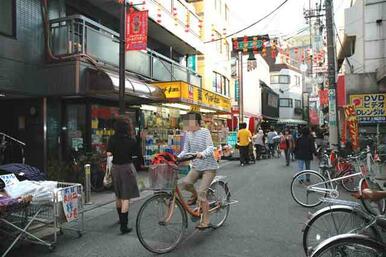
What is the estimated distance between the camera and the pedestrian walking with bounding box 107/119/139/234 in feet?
21.5

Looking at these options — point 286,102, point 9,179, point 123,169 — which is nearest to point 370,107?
point 123,169

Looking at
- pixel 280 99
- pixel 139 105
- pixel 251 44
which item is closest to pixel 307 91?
pixel 280 99

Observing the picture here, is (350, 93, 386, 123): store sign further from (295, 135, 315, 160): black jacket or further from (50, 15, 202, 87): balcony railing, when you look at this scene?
(50, 15, 202, 87): balcony railing

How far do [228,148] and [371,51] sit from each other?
8.13 m

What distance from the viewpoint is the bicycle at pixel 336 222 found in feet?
13.8

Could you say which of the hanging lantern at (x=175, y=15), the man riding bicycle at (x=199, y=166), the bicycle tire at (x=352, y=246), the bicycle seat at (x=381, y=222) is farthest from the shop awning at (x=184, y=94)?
the bicycle tire at (x=352, y=246)

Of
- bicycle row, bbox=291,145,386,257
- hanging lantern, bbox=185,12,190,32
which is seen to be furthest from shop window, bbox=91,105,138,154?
bicycle row, bbox=291,145,386,257

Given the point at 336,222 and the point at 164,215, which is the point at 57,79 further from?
the point at 336,222

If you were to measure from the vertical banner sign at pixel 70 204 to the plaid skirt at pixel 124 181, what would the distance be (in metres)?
0.70

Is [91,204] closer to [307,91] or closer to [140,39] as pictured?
[140,39]

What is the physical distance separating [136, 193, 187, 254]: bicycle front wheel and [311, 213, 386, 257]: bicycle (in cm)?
244

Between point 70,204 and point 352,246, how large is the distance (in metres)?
4.17

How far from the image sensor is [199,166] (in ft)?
20.2

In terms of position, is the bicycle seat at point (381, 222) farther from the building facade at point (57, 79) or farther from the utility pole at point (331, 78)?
the utility pole at point (331, 78)
